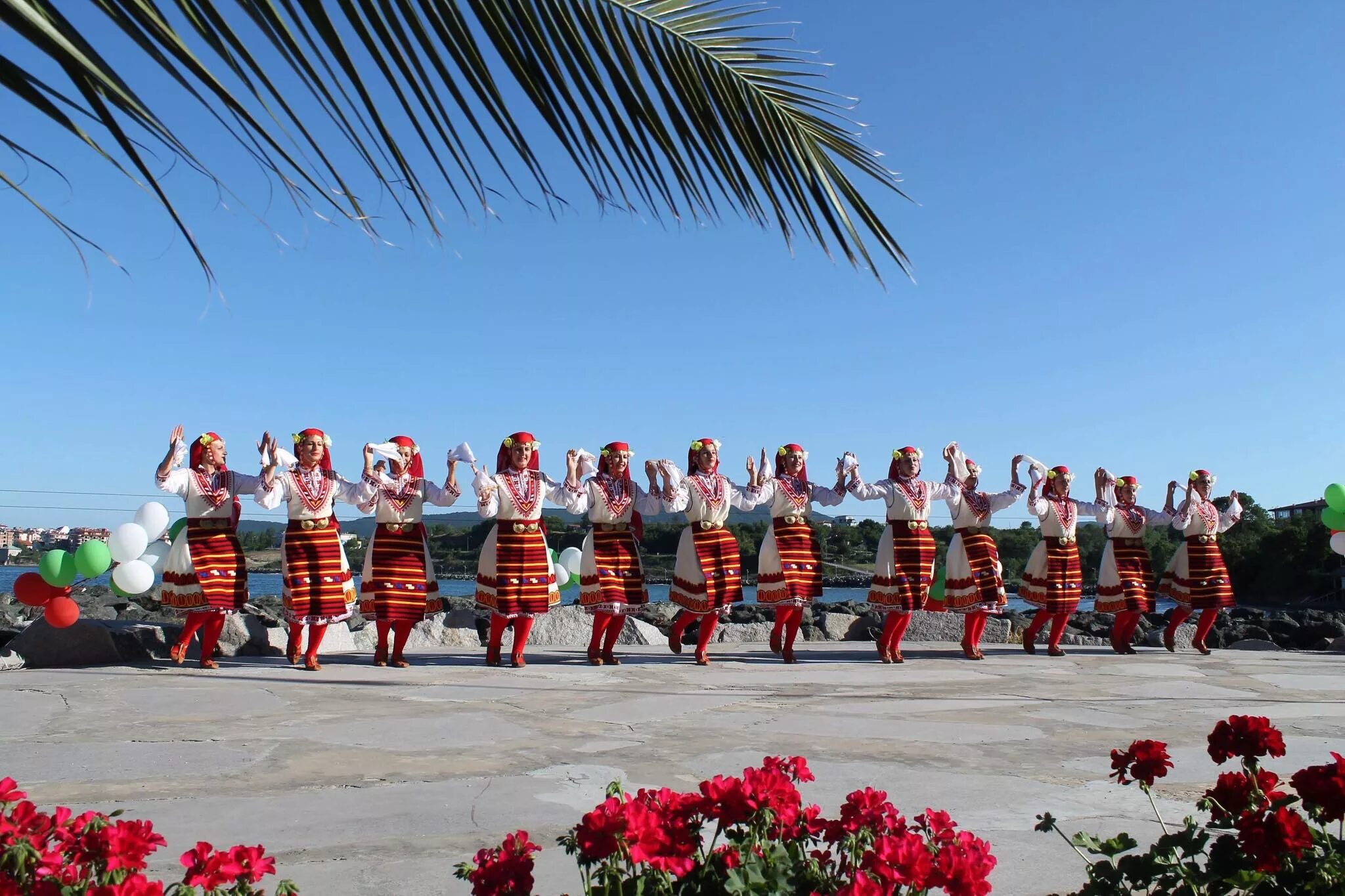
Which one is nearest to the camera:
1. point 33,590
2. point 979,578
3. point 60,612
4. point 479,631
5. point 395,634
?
point 60,612

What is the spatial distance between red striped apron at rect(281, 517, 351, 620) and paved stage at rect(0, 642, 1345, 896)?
44 centimetres

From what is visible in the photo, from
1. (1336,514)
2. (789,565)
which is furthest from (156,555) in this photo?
(1336,514)

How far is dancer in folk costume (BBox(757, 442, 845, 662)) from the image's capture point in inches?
312

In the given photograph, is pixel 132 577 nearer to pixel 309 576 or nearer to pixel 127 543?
pixel 127 543

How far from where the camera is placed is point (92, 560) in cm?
702

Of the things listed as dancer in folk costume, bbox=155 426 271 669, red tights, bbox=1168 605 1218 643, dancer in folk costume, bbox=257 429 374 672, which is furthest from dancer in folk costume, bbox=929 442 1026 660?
dancer in folk costume, bbox=155 426 271 669

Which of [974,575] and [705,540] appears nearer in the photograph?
[705,540]

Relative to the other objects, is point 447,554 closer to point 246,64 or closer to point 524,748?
point 524,748

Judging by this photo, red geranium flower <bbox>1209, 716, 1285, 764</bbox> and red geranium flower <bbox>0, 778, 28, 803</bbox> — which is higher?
red geranium flower <bbox>1209, 716, 1285, 764</bbox>

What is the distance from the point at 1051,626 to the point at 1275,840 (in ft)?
24.7

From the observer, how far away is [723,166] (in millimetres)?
1242

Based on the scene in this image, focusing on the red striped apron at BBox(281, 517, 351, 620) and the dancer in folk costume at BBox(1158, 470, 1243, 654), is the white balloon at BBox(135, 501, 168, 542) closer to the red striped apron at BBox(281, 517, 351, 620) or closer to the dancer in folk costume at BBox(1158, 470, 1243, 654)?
the red striped apron at BBox(281, 517, 351, 620)

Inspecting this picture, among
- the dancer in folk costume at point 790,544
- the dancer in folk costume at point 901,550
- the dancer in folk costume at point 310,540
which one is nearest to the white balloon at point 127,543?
the dancer in folk costume at point 310,540

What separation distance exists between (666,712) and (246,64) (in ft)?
14.9
